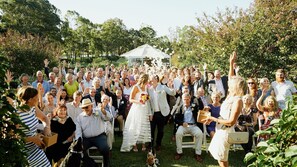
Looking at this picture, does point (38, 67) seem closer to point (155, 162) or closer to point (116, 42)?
point (155, 162)

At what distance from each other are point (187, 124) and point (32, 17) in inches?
1649

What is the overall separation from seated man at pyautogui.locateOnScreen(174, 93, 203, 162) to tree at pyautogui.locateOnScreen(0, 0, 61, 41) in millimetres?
34861

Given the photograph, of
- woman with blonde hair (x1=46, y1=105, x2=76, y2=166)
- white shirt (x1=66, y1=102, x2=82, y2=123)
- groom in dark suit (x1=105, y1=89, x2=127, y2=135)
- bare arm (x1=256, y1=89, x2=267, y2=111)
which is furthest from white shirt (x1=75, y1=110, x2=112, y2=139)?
bare arm (x1=256, y1=89, x2=267, y2=111)

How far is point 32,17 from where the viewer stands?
140ft

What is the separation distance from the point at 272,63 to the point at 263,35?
123 cm

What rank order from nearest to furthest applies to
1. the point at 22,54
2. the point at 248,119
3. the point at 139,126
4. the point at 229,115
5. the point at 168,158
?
1. the point at 229,115
2. the point at 248,119
3. the point at 168,158
4. the point at 139,126
5. the point at 22,54

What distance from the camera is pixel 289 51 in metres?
11.8

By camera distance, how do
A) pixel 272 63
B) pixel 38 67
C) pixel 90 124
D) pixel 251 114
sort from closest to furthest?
pixel 90 124, pixel 251 114, pixel 272 63, pixel 38 67

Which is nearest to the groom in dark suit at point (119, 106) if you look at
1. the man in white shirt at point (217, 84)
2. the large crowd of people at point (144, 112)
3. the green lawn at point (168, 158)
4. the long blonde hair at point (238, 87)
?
the large crowd of people at point (144, 112)

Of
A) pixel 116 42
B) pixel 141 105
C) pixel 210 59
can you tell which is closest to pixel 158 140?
pixel 141 105

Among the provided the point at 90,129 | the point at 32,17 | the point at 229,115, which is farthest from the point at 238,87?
the point at 32,17

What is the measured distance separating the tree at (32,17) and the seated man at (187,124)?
34861 millimetres

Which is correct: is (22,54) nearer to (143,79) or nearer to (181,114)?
(143,79)

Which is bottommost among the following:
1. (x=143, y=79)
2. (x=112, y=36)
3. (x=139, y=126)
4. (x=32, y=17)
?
(x=139, y=126)
